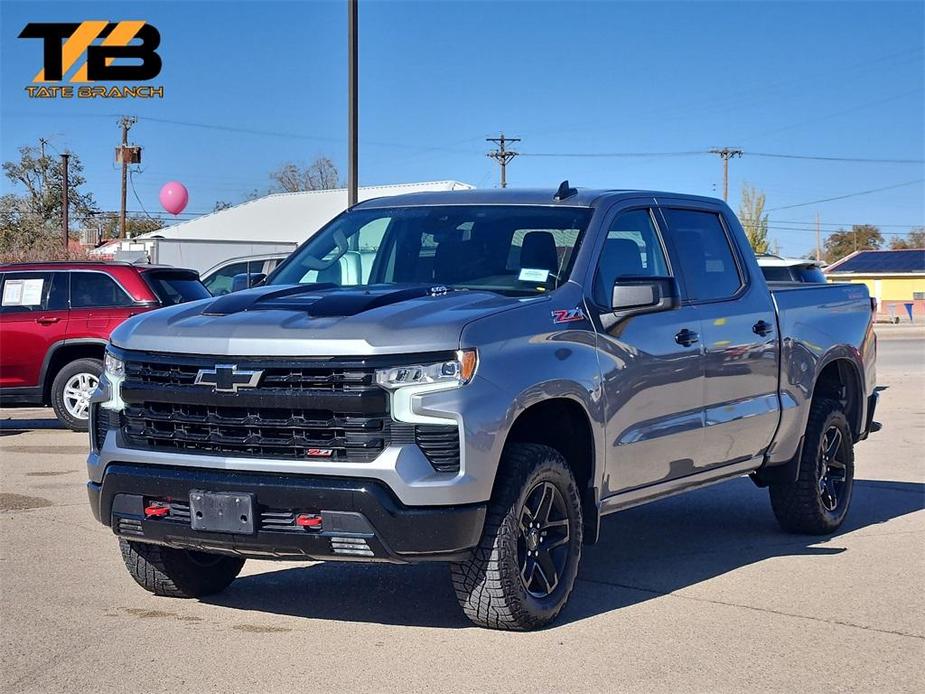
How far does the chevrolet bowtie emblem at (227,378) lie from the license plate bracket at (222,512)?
0.44 m

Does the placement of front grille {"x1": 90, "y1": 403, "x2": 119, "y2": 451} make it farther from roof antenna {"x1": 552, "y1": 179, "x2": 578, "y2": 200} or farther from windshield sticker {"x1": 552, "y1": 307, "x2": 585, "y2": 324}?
roof antenna {"x1": 552, "y1": 179, "x2": 578, "y2": 200}

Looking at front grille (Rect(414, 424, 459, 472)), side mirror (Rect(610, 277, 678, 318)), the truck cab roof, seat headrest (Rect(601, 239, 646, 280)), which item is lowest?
front grille (Rect(414, 424, 459, 472))

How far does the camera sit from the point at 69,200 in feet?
232

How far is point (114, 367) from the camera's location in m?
6.02

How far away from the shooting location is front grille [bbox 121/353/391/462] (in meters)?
5.34

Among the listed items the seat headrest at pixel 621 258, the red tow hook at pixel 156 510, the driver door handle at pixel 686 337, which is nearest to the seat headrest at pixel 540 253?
the seat headrest at pixel 621 258

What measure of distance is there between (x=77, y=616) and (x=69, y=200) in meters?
67.8

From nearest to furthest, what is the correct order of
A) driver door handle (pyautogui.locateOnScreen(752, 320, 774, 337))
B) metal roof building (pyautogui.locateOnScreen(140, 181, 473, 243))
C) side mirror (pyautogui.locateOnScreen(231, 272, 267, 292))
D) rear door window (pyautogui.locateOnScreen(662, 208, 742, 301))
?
1. side mirror (pyautogui.locateOnScreen(231, 272, 267, 292))
2. rear door window (pyautogui.locateOnScreen(662, 208, 742, 301))
3. driver door handle (pyautogui.locateOnScreen(752, 320, 774, 337))
4. metal roof building (pyautogui.locateOnScreen(140, 181, 473, 243))

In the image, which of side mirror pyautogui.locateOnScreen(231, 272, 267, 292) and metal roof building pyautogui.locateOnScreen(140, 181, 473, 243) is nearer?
side mirror pyautogui.locateOnScreen(231, 272, 267, 292)

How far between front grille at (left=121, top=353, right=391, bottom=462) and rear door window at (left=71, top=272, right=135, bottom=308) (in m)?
8.87

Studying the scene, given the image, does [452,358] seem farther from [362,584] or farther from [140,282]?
[140,282]

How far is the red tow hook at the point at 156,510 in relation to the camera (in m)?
5.70

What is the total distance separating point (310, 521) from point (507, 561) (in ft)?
2.80

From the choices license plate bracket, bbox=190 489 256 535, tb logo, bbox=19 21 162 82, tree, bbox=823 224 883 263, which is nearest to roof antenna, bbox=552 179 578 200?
license plate bracket, bbox=190 489 256 535
